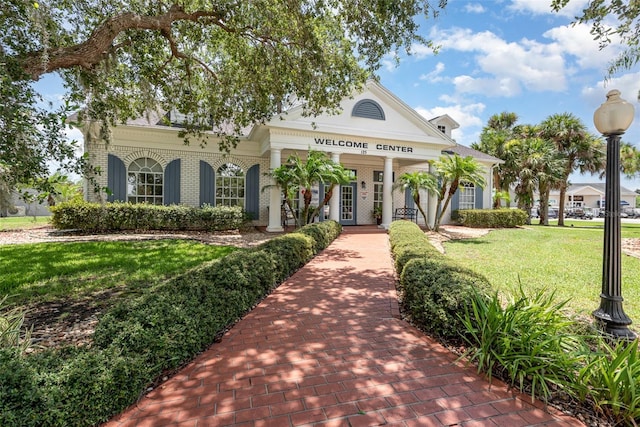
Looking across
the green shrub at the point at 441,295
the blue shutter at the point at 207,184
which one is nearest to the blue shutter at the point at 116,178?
the blue shutter at the point at 207,184

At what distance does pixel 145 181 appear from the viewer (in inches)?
555

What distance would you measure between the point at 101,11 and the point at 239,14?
3.24 metres

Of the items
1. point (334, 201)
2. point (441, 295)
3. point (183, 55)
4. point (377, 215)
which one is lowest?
point (441, 295)

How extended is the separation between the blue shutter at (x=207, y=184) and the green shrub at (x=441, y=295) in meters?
12.3

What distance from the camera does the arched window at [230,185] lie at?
50.0 feet

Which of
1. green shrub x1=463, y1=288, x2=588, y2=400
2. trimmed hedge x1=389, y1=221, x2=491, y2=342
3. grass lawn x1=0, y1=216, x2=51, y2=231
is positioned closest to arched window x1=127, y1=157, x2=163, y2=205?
grass lawn x1=0, y1=216, x2=51, y2=231

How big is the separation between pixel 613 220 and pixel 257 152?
1405 cm

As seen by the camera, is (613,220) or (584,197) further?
(584,197)

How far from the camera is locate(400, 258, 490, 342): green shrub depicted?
3.50 meters

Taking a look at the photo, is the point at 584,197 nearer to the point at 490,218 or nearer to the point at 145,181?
the point at 490,218

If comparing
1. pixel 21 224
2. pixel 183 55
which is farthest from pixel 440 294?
pixel 21 224

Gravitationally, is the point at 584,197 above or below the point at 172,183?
A: above

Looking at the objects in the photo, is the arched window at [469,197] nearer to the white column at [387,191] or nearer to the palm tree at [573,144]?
the white column at [387,191]

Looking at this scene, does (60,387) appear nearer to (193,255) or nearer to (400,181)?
(193,255)
